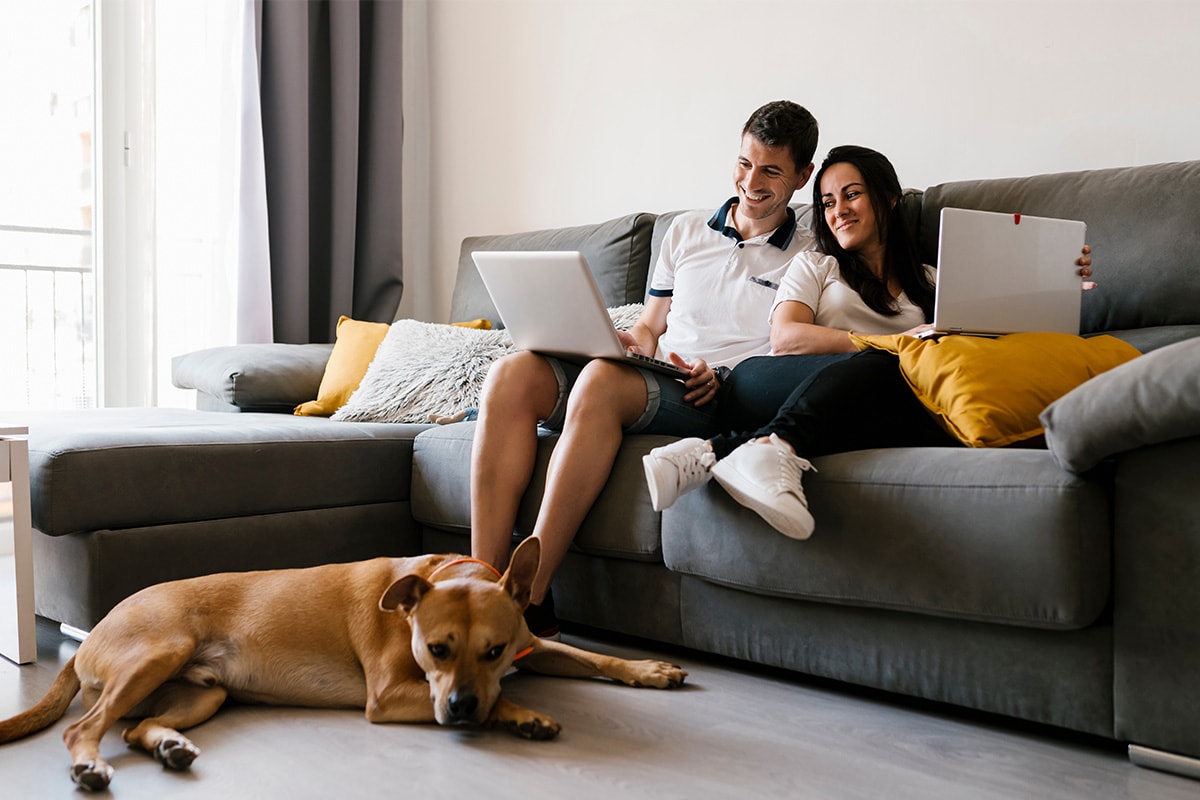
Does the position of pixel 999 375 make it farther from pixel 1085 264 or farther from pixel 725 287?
pixel 725 287

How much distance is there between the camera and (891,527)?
1.57 metres

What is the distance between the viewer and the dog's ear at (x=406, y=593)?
5.05 feet

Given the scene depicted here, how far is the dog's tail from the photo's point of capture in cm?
150

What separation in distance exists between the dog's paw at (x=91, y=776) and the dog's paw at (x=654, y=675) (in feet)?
2.61

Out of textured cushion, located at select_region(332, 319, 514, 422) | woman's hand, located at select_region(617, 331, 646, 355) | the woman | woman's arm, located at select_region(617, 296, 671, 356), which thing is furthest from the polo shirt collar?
textured cushion, located at select_region(332, 319, 514, 422)

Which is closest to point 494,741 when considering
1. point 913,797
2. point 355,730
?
point 355,730

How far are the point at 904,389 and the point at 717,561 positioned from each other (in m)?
0.43

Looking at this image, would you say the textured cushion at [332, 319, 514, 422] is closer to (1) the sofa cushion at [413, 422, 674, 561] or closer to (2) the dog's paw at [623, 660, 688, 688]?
(1) the sofa cushion at [413, 422, 674, 561]

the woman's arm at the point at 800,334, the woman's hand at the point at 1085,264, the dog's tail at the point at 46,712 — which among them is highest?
the woman's hand at the point at 1085,264

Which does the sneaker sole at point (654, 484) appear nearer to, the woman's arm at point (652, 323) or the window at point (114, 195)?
the woman's arm at point (652, 323)

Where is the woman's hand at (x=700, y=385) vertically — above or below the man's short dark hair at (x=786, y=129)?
below

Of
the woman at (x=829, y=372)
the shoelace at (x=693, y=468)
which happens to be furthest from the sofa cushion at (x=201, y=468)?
the shoelace at (x=693, y=468)

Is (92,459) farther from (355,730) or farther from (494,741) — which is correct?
(494,741)

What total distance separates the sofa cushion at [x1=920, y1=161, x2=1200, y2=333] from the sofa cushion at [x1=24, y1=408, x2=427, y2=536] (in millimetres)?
1516
